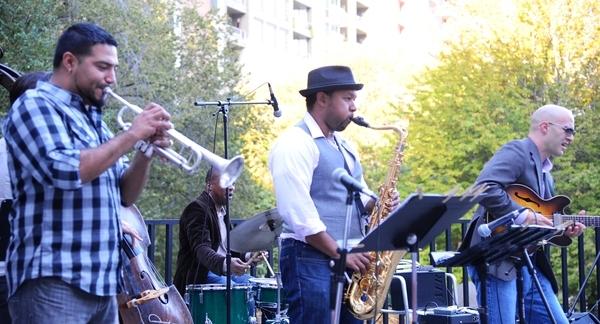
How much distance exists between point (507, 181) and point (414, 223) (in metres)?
2.03

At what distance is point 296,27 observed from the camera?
182ft

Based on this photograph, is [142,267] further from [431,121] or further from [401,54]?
[401,54]

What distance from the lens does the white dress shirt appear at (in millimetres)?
5188

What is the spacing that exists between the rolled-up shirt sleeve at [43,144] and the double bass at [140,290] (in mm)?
1733

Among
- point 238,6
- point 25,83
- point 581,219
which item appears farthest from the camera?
point 238,6

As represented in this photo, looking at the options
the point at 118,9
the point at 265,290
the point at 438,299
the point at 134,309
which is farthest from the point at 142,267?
the point at 118,9

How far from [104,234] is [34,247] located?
0.29 metres

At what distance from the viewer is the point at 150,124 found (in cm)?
379

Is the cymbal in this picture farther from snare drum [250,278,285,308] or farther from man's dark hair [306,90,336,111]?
man's dark hair [306,90,336,111]

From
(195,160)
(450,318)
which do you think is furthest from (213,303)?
(195,160)

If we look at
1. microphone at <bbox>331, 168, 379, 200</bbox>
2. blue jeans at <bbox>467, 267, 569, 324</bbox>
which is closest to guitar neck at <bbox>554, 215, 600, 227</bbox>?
blue jeans at <bbox>467, 267, 569, 324</bbox>

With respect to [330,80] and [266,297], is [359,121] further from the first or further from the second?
[266,297]

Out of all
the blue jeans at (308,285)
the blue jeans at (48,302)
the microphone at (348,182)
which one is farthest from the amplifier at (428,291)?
the blue jeans at (48,302)

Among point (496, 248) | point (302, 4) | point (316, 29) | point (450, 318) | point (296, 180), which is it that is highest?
point (302, 4)
